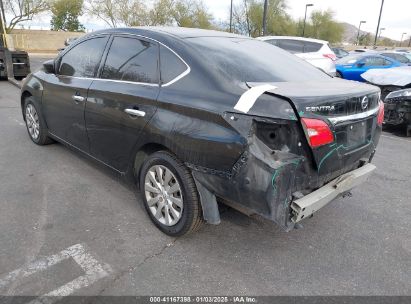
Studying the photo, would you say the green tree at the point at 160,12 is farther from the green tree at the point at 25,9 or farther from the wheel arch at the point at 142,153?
the wheel arch at the point at 142,153

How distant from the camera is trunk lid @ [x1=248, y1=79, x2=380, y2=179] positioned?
92.8 inches

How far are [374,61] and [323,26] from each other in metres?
Answer: 54.8

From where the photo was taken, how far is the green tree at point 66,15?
43531mm

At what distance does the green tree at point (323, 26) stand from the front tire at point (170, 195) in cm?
6442

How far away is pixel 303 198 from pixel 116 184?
2334mm

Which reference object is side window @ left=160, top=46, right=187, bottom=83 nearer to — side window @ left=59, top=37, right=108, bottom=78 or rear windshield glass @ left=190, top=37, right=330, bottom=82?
rear windshield glass @ left=190, top=37, right=330, bottom=82

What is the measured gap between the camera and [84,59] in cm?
391

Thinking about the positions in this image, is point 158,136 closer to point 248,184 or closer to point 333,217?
point 248,184

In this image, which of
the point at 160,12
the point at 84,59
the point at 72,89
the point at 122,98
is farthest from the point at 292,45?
the point at 160,12

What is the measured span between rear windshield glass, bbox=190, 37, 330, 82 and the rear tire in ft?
9.26

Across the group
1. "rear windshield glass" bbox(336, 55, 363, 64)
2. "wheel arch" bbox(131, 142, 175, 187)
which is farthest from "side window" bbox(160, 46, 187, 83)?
"rear windshield glass" bbox(336, 55, 363, 64)

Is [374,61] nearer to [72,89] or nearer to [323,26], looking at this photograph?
[72,89]

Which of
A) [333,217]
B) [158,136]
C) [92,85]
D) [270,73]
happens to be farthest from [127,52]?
[333,217]

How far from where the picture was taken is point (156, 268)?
2.66m
